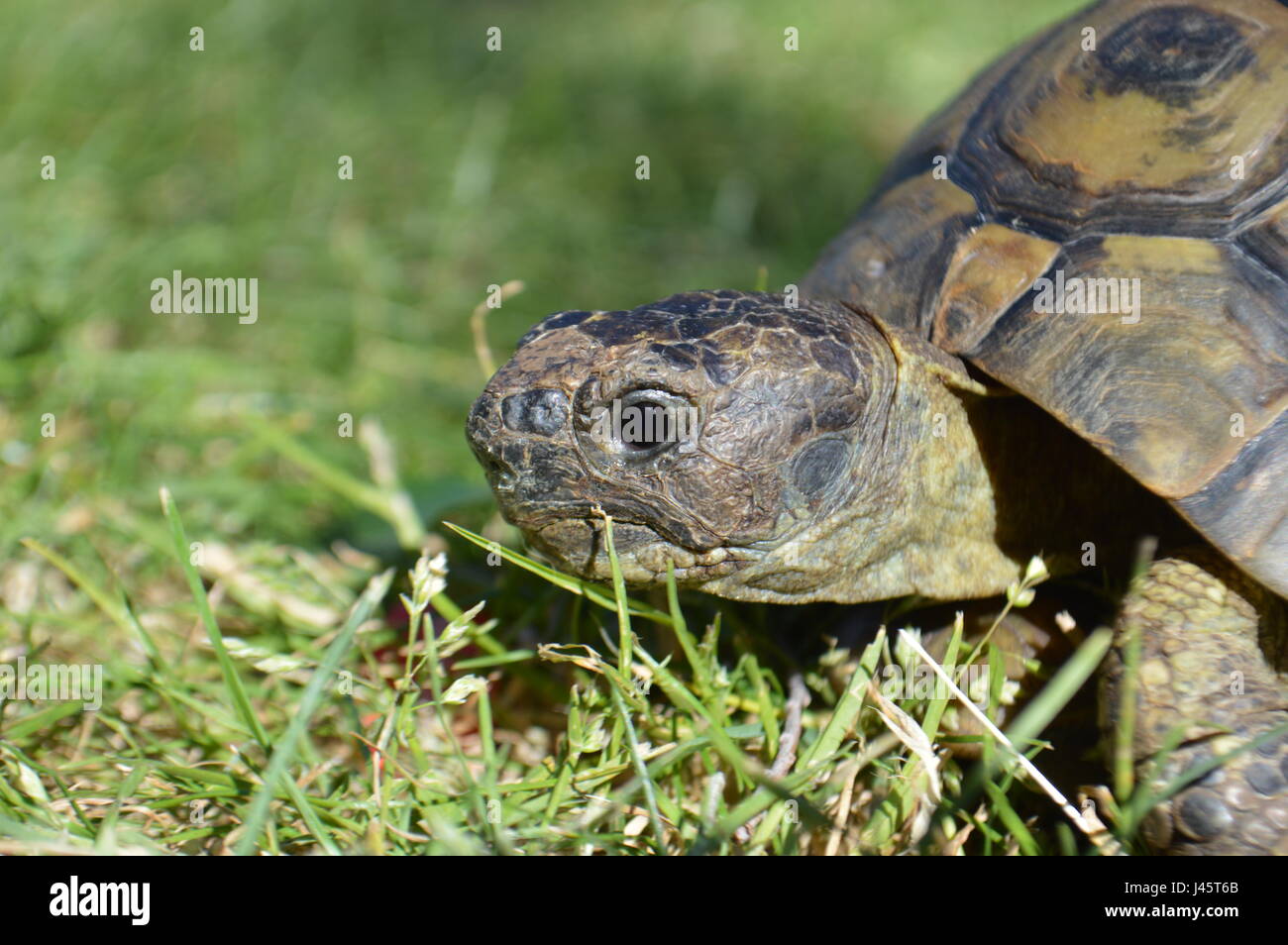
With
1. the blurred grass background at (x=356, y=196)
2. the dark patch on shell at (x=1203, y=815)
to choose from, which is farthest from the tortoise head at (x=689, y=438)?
the blurred grass background at (x=356, y=196)

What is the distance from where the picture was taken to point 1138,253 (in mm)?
2164

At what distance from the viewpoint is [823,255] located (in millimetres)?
2871

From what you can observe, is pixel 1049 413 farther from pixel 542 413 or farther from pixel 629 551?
pixel 542 413

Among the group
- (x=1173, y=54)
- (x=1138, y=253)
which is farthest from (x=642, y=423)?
(x=1173, y=54)

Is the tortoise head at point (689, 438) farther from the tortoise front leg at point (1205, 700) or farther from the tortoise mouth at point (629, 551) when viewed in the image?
the tortoise front leg at point (1205, 700)

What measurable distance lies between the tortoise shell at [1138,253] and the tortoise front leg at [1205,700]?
0.60ft

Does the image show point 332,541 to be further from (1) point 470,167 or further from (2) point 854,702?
(1) point 470,167

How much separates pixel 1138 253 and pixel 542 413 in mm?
1220

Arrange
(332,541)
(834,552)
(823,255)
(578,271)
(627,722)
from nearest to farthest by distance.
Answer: (627,722), (834,552), (823,255), (332,541), (578,271)

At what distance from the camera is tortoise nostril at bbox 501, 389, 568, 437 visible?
79.3 inches

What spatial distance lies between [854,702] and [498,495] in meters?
0.80

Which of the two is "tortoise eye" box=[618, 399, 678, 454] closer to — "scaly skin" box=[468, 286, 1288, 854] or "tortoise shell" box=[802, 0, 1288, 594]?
"scaly skin" box=[468, 286, 1288, 854]
